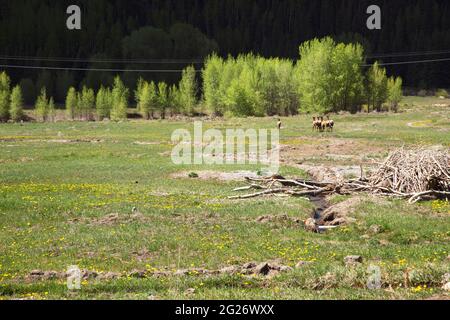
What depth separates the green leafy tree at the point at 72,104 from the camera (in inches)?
5753

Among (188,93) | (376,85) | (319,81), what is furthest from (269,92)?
(188,93)

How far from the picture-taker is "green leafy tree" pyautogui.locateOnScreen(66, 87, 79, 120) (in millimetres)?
146125

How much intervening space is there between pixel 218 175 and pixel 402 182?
14.7 meters

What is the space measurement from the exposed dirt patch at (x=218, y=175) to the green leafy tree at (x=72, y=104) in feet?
371

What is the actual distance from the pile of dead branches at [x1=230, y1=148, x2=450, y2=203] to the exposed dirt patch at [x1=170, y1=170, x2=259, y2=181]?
717cm

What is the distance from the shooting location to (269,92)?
12688cm

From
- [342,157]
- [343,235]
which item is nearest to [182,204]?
[343,235]

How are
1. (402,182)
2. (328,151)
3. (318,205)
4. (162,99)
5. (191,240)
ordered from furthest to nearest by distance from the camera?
(162,99) < (328,151) < (318,205) < (402,182) < (191,240)

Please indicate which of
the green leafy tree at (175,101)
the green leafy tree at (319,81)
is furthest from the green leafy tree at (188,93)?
the green leafy tree at (319,81)

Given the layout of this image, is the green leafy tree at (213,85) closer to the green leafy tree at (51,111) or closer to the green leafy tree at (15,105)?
the green leafy tree at (51,111)

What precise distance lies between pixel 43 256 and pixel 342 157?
34158 mm

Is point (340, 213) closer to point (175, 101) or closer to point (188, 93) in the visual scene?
point (188, 93)
